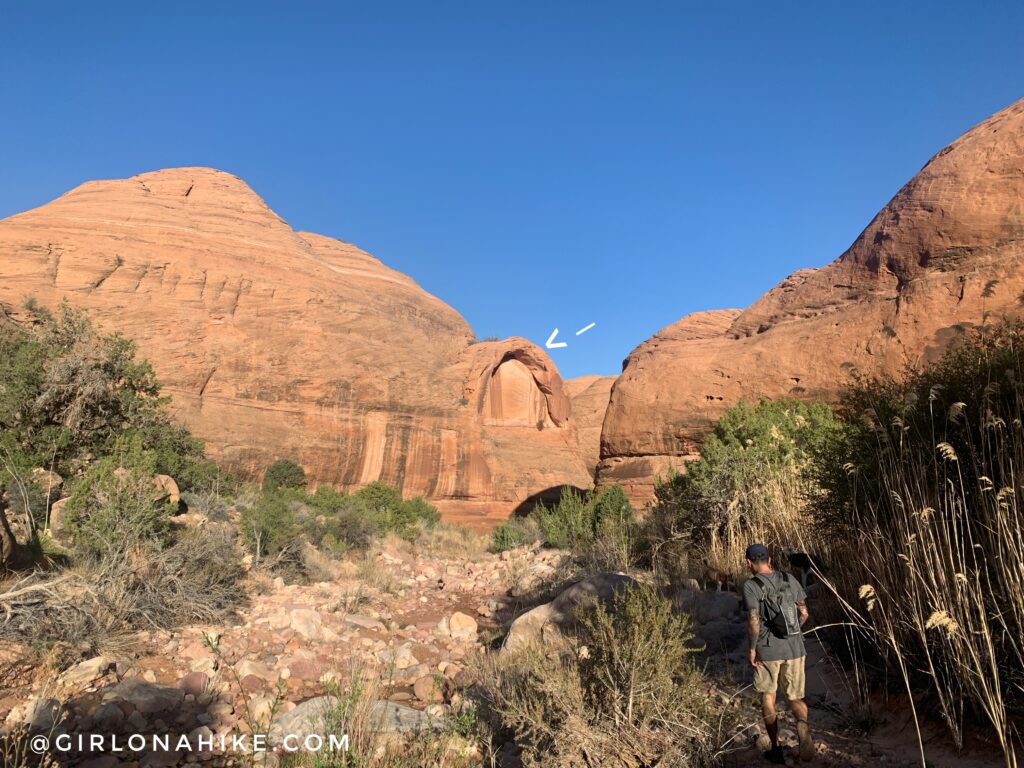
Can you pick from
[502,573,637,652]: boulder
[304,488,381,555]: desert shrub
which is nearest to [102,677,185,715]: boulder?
[502,573,637,652]: boulder

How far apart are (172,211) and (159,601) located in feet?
85.9

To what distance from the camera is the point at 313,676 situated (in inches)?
225

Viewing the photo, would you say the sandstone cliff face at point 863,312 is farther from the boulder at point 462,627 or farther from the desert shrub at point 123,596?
the desert shrub at point 123,596

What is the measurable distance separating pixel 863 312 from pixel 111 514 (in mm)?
15319

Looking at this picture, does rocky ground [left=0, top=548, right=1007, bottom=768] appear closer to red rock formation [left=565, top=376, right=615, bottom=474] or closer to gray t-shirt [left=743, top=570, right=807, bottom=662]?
gray t-shirt [left=743, top=570, right=807, bottom=662]

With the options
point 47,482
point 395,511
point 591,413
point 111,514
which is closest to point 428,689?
point 111,514

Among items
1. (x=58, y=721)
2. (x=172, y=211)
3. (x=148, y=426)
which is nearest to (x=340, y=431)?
(x=148, y=426)

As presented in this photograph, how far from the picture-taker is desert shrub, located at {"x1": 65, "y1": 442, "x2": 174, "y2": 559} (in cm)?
645

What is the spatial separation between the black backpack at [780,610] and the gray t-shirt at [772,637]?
14mm

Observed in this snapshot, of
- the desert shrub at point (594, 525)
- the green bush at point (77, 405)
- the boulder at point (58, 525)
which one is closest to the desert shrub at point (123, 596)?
the boulder at point (58, 525)

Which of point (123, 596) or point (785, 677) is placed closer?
point (785, 677)

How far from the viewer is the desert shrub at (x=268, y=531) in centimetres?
998

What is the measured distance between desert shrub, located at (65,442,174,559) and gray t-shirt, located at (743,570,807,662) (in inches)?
249

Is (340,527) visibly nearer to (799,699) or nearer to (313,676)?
(313,676)
